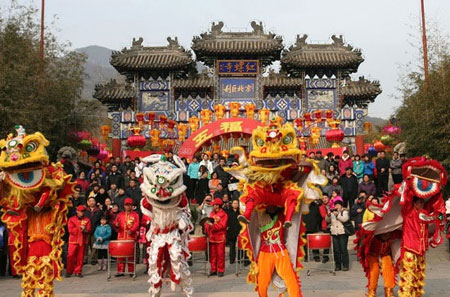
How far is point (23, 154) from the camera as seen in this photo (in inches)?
263

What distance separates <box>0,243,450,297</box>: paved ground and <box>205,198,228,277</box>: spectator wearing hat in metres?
0.21

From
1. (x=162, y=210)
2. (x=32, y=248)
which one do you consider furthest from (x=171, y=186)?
(x=32, y=248)

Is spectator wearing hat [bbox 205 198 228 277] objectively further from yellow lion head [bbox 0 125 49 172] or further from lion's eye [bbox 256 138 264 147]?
yellow lion head [bbox 0 125 49 172]

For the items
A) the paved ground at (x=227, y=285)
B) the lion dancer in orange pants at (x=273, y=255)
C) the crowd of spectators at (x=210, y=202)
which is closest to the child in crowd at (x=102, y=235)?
the crowd of spectators at (x=210, y=202)

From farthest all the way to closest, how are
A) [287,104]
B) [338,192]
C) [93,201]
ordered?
[287,104] → [338,192] → [93,201]

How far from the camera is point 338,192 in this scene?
461 inches

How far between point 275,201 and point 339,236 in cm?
400

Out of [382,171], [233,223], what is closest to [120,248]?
[233,223]

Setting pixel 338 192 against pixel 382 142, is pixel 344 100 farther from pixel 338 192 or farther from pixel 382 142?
pixel 338 192

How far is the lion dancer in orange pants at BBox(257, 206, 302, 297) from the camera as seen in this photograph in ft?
20.1

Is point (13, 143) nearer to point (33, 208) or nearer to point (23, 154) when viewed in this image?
point (23, 154)

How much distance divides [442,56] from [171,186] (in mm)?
9929

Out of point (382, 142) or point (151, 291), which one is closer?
point (151, 291)

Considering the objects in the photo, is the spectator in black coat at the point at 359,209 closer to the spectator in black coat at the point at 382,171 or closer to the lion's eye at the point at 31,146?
the spectator in black coat at the point at 382,171
